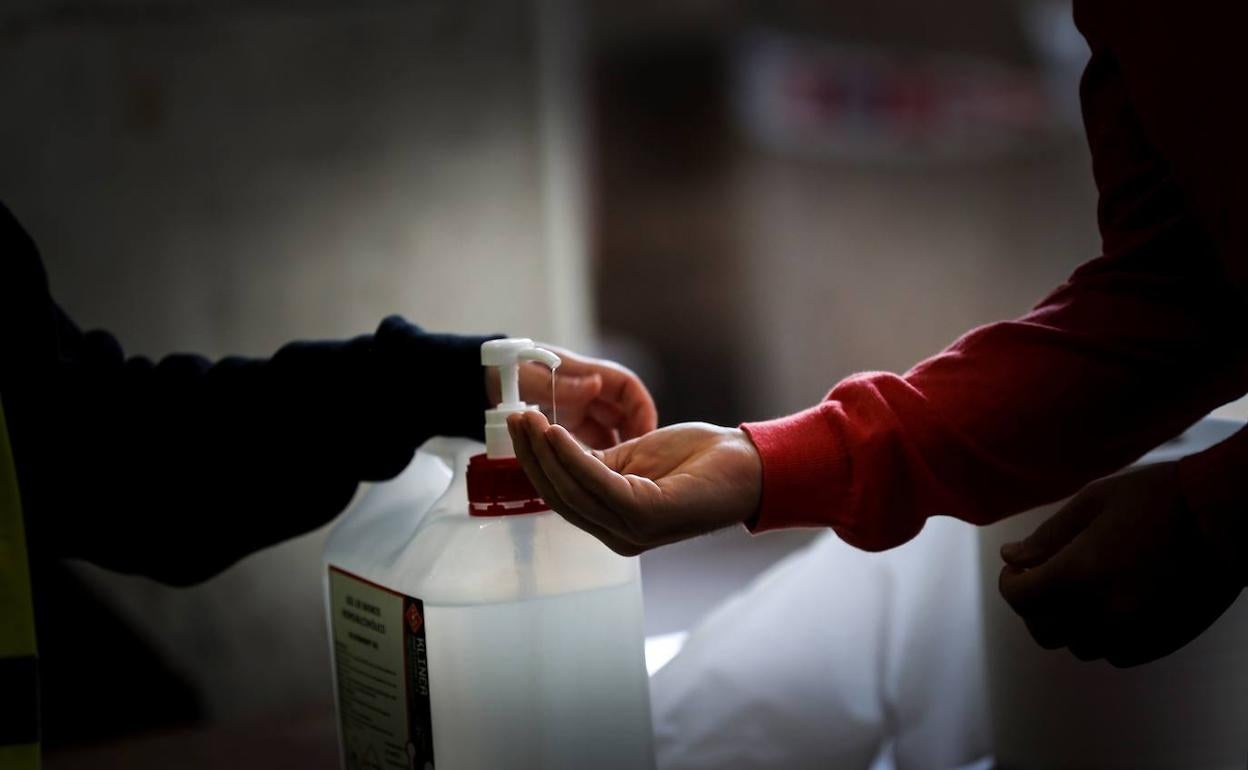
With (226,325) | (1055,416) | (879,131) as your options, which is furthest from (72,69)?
(879,131)

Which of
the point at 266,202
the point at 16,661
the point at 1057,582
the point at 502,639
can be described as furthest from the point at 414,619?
the point at 266,202

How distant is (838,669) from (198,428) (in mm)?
347

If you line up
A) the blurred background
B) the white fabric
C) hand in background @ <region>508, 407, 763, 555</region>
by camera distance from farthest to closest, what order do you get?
the blurred background
the white fabric
hand in background @ <region>508, 407, 763, 555</region>

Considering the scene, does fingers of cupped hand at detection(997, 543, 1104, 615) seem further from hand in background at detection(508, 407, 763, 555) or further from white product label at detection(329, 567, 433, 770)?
white product label at detection(329, 567, 433, 770)

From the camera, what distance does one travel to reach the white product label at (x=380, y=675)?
17.8 inches

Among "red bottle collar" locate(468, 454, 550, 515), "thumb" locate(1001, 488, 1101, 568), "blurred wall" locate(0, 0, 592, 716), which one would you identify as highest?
"blurred wall" locate(0, 0, 592, 716)

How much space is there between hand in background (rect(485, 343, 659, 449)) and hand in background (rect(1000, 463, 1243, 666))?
223 millimetres

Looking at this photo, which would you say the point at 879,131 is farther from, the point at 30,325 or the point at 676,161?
the point at 30,325

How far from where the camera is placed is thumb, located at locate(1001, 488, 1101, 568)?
0.41m

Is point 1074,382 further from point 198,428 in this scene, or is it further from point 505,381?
point 198,428

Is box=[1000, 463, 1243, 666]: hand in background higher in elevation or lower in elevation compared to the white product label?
higher

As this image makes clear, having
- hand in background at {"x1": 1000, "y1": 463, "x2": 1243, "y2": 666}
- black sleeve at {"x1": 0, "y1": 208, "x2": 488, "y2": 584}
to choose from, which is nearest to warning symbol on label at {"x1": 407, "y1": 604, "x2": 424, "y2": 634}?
black sleeve at {"x1": 0, "y1": 208, "x2": 488, "y2": 584}

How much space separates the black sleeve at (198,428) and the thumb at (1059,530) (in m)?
0.26

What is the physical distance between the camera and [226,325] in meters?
1.05
